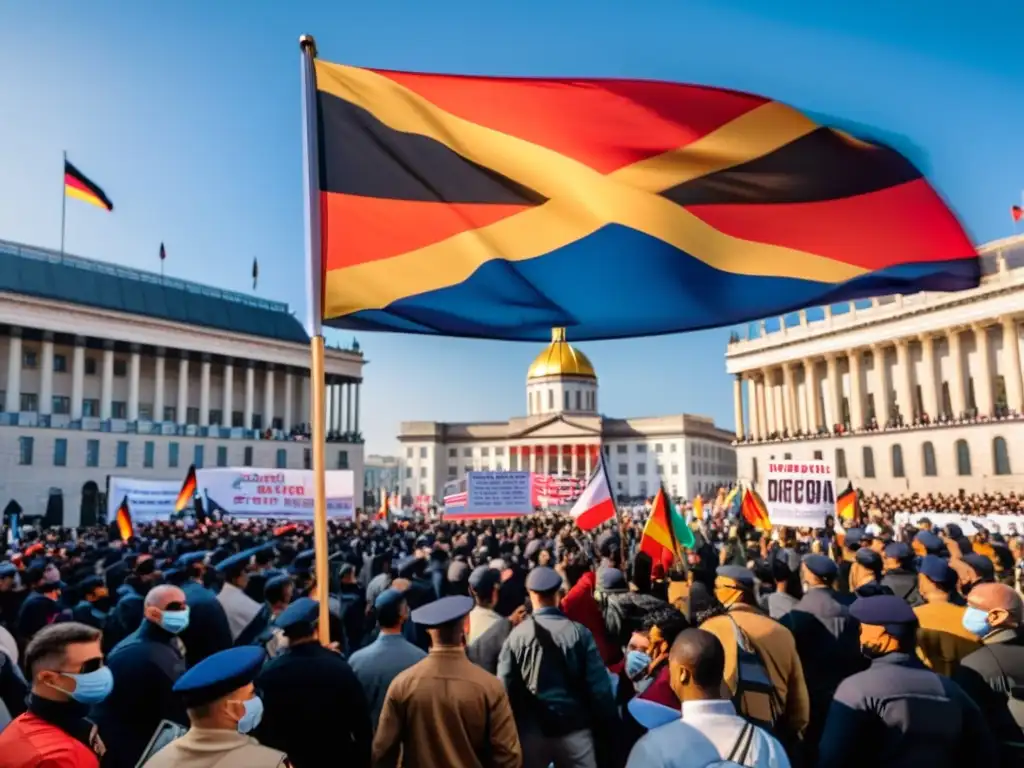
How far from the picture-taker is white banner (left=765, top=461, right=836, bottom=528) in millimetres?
15984

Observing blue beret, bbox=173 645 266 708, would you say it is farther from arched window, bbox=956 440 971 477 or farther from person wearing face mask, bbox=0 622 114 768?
arched window, bbox=956 440 971 477

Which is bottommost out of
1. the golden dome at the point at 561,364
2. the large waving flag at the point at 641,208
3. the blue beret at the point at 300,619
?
the blue beret at the point at 300,619

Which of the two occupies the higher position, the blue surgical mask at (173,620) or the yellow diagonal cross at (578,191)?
the yellow diagonal cross at (578,191)

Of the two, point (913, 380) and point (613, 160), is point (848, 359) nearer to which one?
point (913, 380)

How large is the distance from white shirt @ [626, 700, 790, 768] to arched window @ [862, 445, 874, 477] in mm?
61231

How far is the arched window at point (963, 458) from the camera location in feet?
168

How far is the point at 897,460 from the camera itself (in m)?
56.3

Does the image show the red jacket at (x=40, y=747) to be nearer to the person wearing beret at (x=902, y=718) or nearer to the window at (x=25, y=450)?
the person wearing beret at (x=902, y=718)

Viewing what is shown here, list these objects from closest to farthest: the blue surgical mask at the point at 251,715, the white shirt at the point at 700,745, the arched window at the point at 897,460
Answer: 1. the white shirt at the point at 700,745
2. the blue surgical mask at the point at 251,715
3. the arched window at the point at 897,460

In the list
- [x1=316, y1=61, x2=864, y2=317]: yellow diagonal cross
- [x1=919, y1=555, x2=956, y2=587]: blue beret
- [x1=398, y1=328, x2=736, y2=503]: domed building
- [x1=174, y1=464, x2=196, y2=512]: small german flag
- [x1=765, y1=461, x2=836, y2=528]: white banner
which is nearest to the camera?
[x1=919, y1=555, x2=956, y2=587]: blue beret

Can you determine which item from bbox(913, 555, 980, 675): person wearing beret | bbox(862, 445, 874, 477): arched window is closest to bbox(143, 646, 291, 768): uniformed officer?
bbox(913, 555, 980, 675): person wearing beret

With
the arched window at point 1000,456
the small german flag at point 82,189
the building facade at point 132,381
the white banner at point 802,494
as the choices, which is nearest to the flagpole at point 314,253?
the white banner at point 802,494

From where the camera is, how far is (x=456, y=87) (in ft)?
20.6

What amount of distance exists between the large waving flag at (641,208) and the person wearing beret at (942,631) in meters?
2.27
